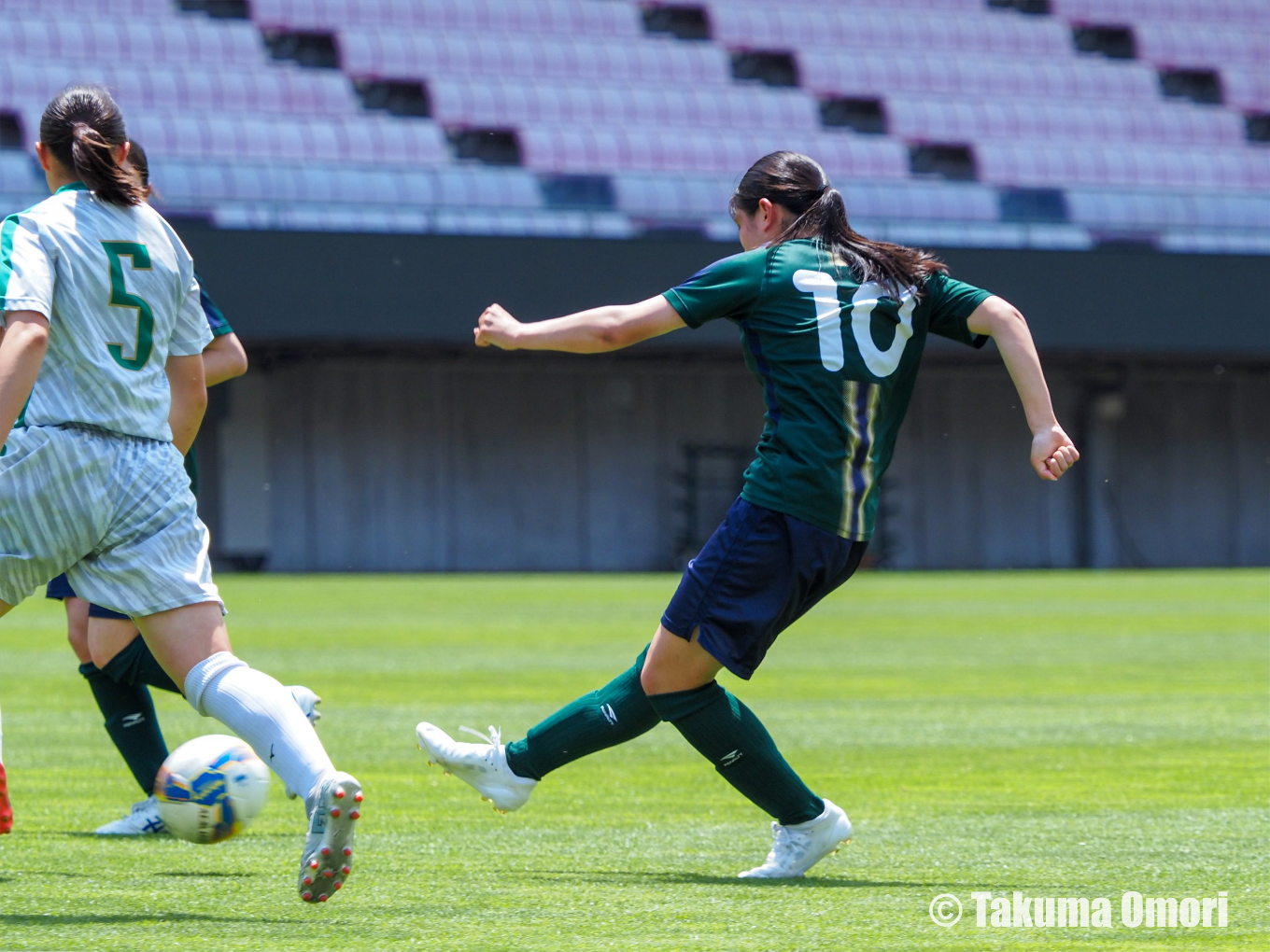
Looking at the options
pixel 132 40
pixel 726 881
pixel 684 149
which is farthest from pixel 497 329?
pixel 684 149

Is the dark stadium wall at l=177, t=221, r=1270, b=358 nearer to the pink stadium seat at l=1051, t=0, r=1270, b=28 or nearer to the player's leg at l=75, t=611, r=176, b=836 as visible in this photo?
the pink stadium seat at l=1051, t=0, r=1270, b=28

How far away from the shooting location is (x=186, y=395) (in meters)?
4.45

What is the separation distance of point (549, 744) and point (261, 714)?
101cm

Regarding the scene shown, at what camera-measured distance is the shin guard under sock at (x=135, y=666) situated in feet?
17.0

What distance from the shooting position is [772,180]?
4.50 metres

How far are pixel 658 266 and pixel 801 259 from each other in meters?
24.6

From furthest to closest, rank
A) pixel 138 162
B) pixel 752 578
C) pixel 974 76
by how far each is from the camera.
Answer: pixel 974 76 → pixel 138 162 → pixel 752 578

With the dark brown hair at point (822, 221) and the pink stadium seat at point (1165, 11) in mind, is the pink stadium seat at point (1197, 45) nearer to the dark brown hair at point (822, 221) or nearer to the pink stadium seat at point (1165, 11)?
the pink stadium seat at point (1165, 11)

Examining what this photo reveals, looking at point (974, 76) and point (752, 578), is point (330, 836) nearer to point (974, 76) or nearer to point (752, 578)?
point (752, 578)

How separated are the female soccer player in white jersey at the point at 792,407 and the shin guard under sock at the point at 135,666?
1531mm

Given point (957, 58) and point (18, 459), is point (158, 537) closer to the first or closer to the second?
point (18, 459)

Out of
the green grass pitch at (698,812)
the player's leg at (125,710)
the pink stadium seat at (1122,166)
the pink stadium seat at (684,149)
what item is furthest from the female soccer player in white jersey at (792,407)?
the pink stadium seat at (1122,166)

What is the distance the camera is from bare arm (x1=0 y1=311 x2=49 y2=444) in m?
3.69

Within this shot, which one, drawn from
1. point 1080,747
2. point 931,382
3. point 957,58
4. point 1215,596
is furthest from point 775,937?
point 957,58
